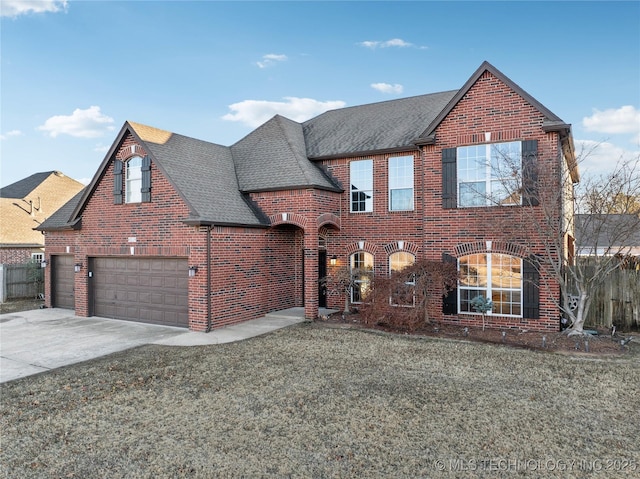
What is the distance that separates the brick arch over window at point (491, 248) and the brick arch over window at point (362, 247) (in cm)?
290

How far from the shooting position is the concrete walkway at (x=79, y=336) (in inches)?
337

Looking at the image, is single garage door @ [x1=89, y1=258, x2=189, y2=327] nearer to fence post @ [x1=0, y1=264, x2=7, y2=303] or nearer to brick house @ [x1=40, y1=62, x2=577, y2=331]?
brick house @ [x1=40, y1=62, x2=577, y2=331]

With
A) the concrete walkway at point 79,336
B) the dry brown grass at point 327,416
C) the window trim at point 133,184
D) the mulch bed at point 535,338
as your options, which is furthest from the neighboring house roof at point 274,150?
the dry brown grass at point 327,416

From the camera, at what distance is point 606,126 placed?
27.0 m

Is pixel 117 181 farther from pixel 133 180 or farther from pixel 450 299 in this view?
pixel 450 299

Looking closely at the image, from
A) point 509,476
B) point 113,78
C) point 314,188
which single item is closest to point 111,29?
point 113,78

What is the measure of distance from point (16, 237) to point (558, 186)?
26933 mm

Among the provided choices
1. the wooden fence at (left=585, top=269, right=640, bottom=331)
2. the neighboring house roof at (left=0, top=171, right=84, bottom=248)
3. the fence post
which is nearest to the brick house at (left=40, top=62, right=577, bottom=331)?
the wooden fence at (left=585, top=269, right=640, bottom=331)

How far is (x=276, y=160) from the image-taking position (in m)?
14.4

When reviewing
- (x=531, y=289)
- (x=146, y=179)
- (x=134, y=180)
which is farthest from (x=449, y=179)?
(x=134, y=180)

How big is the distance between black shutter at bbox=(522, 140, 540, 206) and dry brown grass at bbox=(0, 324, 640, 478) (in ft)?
13.9

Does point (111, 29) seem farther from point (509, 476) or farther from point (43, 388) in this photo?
point (509, 476)

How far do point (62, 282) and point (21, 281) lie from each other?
3825mm

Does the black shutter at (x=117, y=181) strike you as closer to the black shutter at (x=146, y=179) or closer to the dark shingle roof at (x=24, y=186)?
the black shutter at (x=146, y=179)
